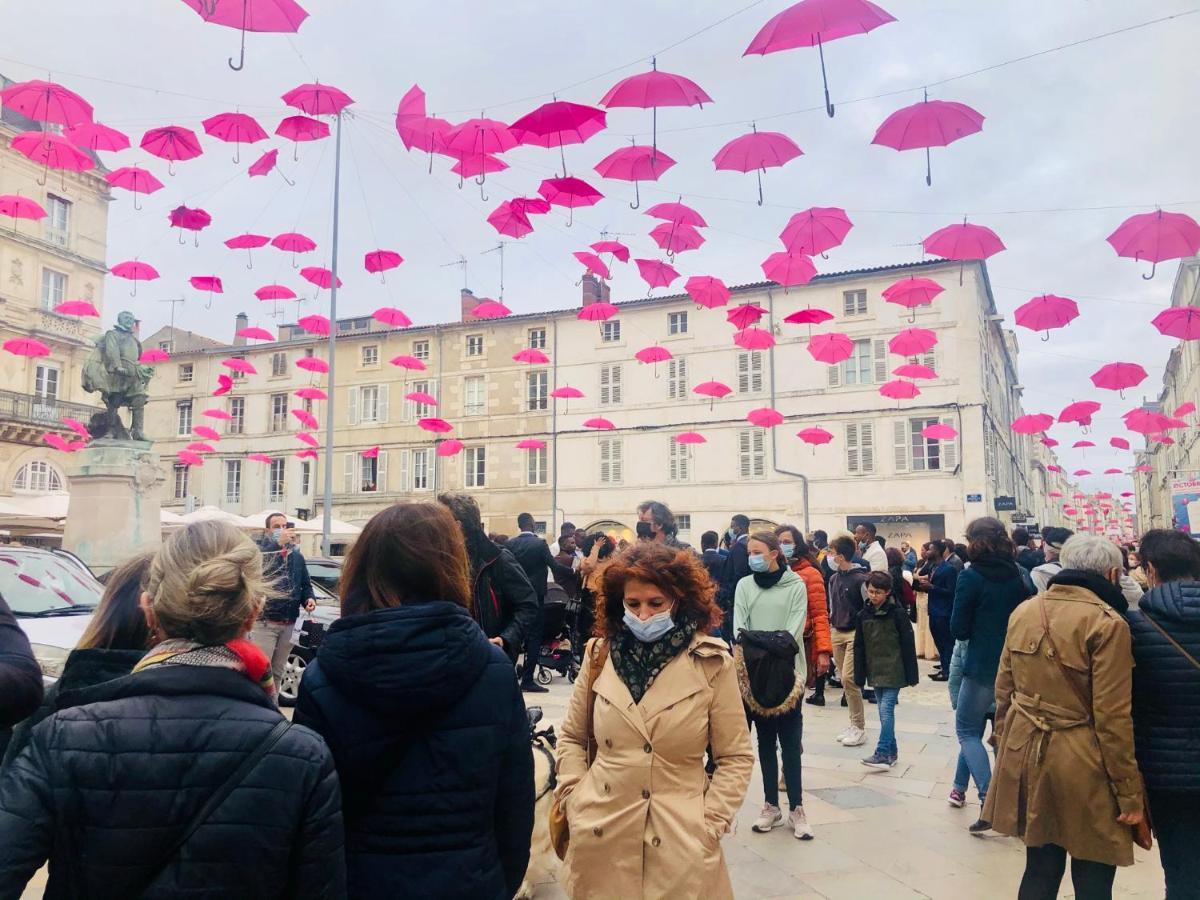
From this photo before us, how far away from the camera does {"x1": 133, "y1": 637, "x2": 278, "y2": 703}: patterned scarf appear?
1.77 meters

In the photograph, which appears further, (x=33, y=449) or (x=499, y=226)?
(x=33, y=449)

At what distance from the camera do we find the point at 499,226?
11977 millimetres

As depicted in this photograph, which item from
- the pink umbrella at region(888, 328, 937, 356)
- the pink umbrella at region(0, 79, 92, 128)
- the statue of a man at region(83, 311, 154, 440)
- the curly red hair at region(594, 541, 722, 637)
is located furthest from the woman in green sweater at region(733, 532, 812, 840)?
→ the pink umbrella at region(888, 328, 937, 356)

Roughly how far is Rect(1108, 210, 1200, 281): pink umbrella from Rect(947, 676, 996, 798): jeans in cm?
747

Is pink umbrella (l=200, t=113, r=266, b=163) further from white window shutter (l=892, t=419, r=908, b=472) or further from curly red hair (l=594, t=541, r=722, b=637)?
white window shutter (l=892, t=419, r=908, b=472)

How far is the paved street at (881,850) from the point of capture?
14.5 feet

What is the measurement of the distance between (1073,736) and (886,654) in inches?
133

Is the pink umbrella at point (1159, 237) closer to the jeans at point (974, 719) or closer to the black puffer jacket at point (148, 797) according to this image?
the jeans at point (974, 719)

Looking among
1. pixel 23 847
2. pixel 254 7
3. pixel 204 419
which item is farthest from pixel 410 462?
pixel 23 847

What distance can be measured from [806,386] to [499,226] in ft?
65.9

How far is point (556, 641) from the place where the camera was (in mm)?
Answer: 11102

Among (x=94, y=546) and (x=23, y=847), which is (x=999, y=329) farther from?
(x=23, y=847)

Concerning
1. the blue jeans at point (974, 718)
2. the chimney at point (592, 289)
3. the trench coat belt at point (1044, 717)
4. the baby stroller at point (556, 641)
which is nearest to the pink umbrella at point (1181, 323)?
the baby stroller at point (556, 641)

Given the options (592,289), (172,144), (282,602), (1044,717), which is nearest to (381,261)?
(172,144)
